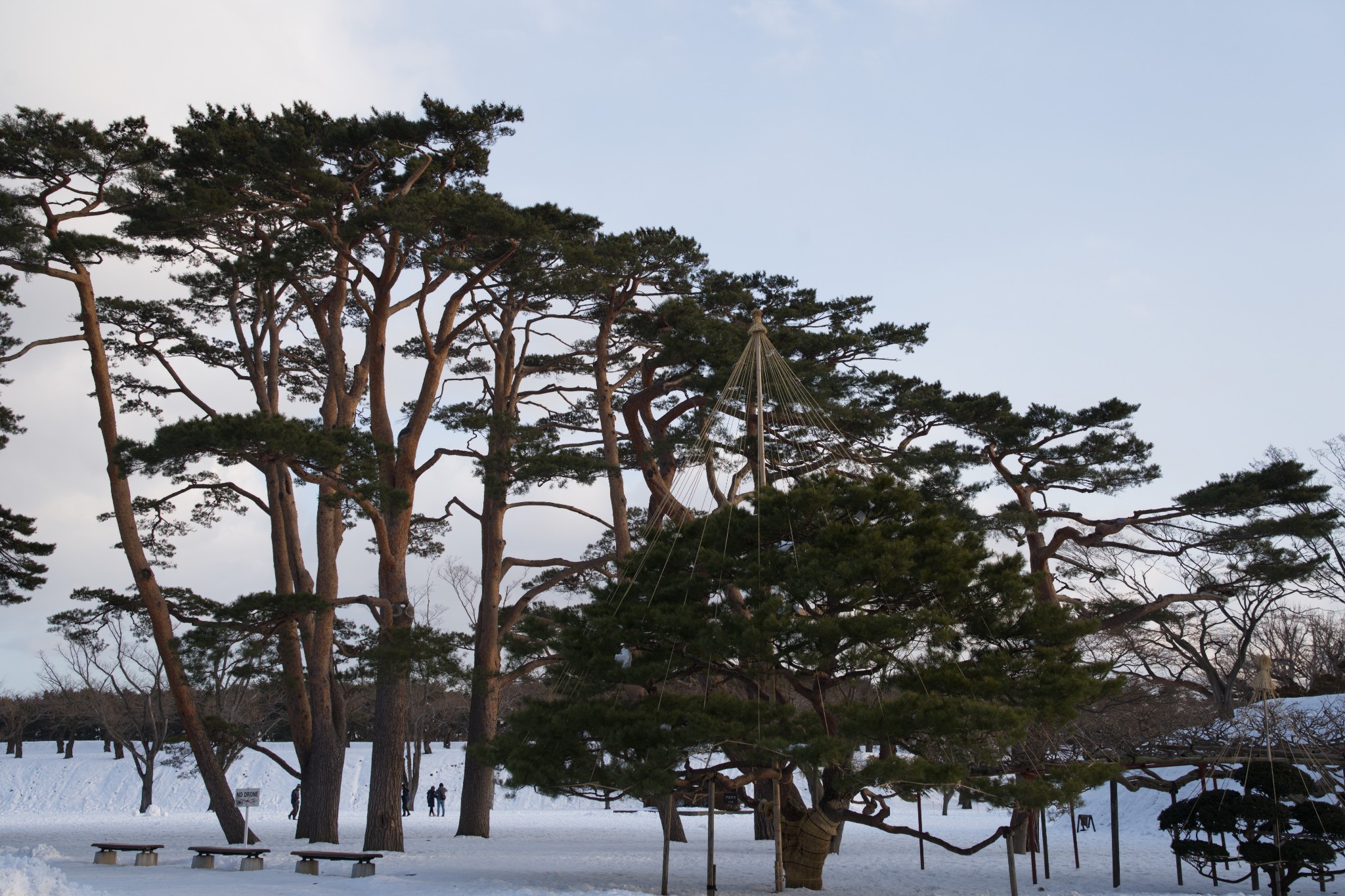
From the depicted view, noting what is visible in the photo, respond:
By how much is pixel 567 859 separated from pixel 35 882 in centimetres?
875

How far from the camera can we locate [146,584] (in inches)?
609

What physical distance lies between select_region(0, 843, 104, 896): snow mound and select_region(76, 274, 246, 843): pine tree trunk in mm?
5264

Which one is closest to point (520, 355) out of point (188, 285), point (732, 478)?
point (732, 478)

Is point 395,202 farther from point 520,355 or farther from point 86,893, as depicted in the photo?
point 86,893

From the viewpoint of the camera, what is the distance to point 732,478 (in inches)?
731

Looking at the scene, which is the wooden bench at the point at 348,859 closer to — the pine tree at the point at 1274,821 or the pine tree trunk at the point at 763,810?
the pine tree trunk at the point at 763,810

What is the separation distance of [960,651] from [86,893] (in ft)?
27.4

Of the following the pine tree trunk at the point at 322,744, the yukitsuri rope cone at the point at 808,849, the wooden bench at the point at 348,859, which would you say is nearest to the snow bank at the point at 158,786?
the pine tree trunk at the point at 322,744

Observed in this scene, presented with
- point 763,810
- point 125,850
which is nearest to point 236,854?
point 125,850

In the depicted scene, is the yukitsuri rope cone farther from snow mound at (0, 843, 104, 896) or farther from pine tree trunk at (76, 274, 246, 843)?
pine tree trunk at (76, 274, 246, 843)

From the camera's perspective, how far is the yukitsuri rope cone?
11180 mm

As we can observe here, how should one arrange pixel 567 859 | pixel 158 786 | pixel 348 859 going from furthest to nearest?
pixel 158 786
pixel 567 859
pixel 348 859

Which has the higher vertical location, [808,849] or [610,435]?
[610,435]

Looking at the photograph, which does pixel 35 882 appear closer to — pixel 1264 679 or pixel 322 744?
pixel 322 744
